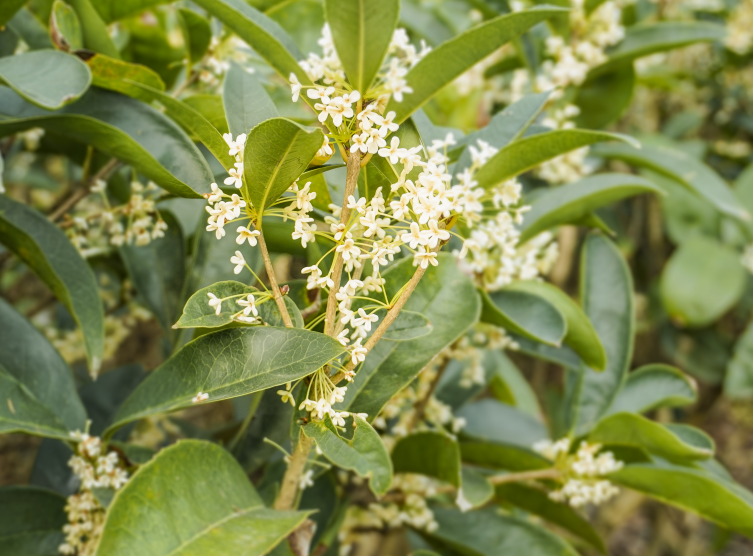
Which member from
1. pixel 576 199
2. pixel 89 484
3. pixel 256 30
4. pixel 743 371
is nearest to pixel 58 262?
pixel 89 484

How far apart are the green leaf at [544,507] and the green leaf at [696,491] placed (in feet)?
0.44

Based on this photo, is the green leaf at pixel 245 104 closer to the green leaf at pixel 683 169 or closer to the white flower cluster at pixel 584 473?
the white flower cluster at pixel 584 473

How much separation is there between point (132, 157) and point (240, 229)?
298mm

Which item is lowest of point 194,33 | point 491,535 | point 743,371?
point 743,371

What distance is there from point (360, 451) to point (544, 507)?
646mm

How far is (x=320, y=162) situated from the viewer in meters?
0.60

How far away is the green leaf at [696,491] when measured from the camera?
862mm

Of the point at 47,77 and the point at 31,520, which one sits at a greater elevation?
the point at 47,77

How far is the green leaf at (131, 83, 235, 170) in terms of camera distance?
63 cm

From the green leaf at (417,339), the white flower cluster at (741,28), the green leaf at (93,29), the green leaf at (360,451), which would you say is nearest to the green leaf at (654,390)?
the green leaf at (417,339)

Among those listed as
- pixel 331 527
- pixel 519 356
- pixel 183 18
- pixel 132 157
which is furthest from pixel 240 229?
pixel 519 356

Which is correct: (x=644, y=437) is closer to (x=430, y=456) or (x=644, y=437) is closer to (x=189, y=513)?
(x=430, y=456)

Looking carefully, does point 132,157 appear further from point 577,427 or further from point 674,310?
point 674,310

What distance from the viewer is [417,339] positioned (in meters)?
0.76
